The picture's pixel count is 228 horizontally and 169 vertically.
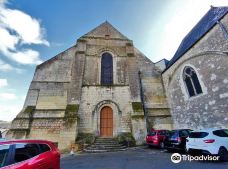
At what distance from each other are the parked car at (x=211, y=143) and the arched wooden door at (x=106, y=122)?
7922mm

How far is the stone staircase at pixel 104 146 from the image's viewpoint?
467 inches

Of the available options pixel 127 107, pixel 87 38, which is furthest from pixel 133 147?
pixel 87 38

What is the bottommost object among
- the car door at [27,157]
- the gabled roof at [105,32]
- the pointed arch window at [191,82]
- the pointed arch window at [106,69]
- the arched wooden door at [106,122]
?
the car door at [27,157]

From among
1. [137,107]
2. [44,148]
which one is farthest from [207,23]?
[44,148]

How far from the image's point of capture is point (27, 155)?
129 inches

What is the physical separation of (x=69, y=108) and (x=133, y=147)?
5.88 meters

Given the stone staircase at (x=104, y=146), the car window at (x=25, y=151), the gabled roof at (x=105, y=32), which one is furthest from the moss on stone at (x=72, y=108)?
the car window at (x=25, y=151)

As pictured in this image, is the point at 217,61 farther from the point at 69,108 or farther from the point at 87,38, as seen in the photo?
the point at 87,38

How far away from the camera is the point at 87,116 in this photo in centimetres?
1428

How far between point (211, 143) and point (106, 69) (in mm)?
11797

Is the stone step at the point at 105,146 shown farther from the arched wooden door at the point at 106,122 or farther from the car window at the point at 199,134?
the car window at the point at 199,134

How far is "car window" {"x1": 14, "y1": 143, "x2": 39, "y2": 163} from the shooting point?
10.2 feet

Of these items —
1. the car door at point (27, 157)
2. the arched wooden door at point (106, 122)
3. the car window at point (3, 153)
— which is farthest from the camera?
the arched wooden door at point (106, 122)

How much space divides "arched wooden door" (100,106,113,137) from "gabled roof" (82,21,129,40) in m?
8.21
